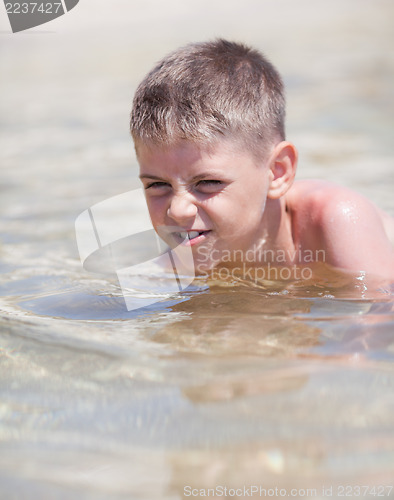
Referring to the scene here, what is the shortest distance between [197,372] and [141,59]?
1128cm

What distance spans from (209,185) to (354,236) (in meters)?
0.69

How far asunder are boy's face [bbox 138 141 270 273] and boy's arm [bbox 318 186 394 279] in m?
0.34

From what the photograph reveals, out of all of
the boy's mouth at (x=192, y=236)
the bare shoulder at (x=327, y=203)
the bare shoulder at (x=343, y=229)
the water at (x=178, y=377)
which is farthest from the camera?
the bare shoulder at (x=327, y=203)

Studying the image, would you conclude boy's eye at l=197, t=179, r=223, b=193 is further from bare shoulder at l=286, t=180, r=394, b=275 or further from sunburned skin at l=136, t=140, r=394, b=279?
bare shoulder at l=286, t=180, r=394, b=275

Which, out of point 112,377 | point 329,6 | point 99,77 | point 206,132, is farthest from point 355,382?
point 329,6

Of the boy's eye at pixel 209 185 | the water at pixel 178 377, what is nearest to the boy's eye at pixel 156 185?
the boy's eye at pixel 209 185

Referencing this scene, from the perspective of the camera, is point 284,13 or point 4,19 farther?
point 284,13

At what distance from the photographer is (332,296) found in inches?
111

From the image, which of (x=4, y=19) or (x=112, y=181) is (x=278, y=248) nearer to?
(x=112, y=181)

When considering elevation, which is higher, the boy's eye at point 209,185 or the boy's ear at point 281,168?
the boy's eye at point 209,185

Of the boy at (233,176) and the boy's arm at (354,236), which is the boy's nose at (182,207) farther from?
the boy's arm at (354,236)

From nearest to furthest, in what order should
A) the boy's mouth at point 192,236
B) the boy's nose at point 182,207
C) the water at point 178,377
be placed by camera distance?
1. the water at point 178,377
2. the boy's nose at point 182,207
3. the boy's mouth at point 192,236

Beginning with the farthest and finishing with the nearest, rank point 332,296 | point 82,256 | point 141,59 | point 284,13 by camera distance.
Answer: point 284,13 → point 141,59 → point 82,256 → point 332,296

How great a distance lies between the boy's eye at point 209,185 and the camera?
2857 mm
